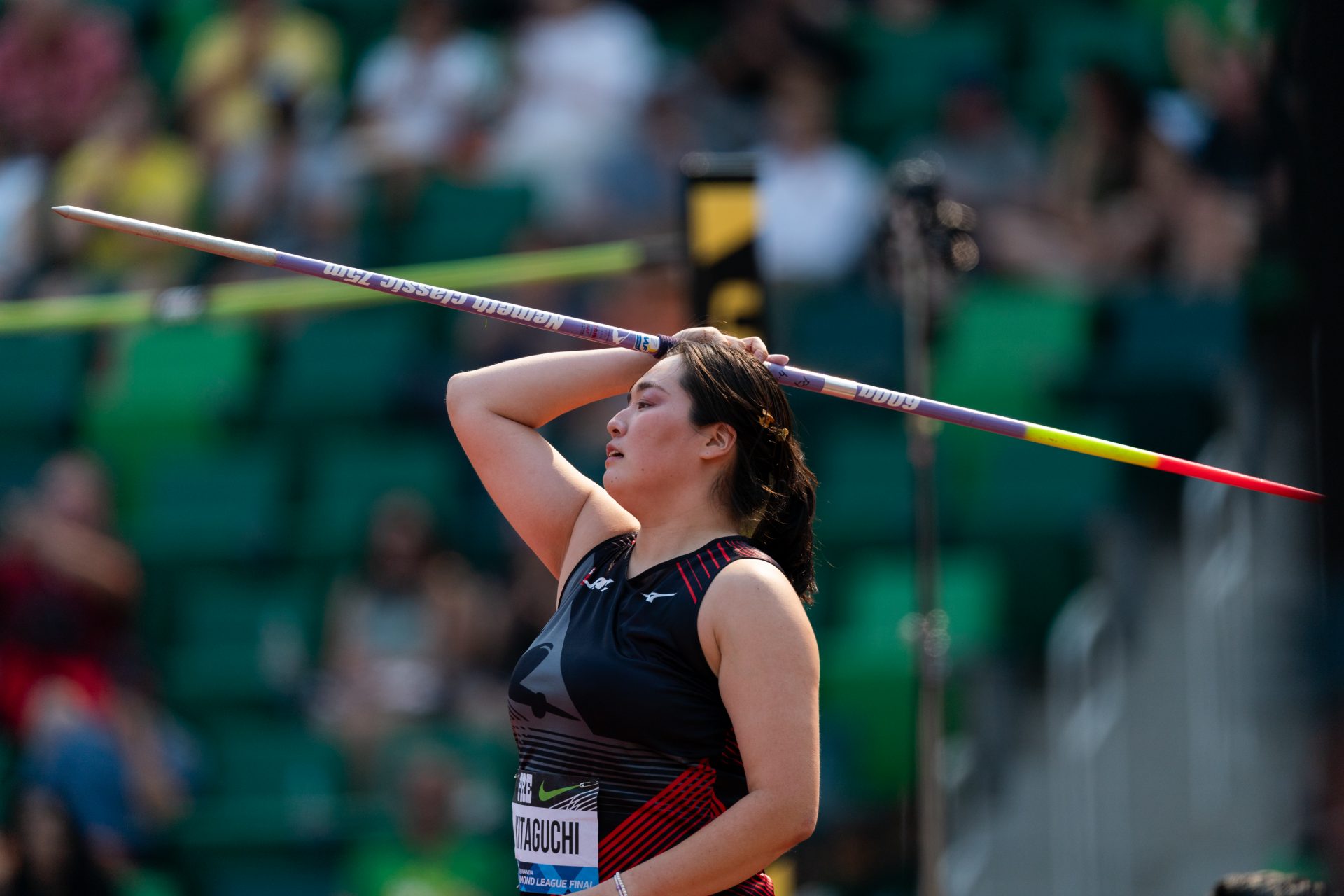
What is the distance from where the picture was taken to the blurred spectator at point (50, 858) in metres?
6.48

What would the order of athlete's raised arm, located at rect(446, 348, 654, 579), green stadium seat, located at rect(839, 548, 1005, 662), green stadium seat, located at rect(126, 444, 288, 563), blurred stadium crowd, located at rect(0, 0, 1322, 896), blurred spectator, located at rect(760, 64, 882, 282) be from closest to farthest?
athlete's raised arm, located at rect(446, 348, 654, 579) < green stadium seat, located at rect(839, 548, 1005, 662) < blurred stadium crowd, located at rect(0, 0, 1322, 896) < blurred spectator, located at rect(760, 64, 882, 282) < green stadium seat, located at rect(126, 444, 288, 563)

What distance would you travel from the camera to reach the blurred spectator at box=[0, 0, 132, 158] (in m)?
9.21

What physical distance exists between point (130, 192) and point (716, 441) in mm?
7206

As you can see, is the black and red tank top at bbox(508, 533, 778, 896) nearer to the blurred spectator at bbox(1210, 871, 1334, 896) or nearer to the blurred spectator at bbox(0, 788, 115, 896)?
the blurred spectator at bbox(1210, 871, 1334, 896)

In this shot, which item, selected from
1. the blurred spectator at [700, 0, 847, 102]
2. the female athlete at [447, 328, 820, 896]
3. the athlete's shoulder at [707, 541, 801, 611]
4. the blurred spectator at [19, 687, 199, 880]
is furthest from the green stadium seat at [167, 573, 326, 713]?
the athlete's shoulder at [707, 541, 801, 611]

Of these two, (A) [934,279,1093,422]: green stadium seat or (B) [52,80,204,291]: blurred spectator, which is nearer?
(A) [934,279,1093,422]: green stadium seat

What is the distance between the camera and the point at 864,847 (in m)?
5.74

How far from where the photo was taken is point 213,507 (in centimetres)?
762

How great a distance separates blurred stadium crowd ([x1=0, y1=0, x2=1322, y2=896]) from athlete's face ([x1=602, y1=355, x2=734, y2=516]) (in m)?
2.98

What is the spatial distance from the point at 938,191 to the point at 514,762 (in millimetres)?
2871

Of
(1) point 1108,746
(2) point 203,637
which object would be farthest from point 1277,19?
(2) point 203,637

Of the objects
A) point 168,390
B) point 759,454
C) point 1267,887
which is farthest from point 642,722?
point 168,390

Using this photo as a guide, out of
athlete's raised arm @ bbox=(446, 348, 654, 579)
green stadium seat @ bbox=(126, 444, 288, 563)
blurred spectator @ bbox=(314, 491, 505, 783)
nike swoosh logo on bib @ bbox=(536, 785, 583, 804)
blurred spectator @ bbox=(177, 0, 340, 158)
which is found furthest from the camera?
blurred spectator @ bbox=(177, 0, 340, 158)

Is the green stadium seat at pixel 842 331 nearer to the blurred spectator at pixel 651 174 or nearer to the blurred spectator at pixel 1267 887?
the blurred spectator at pixel 651 174
